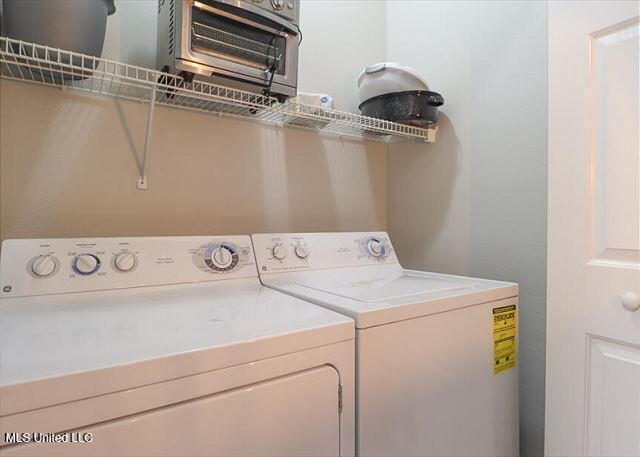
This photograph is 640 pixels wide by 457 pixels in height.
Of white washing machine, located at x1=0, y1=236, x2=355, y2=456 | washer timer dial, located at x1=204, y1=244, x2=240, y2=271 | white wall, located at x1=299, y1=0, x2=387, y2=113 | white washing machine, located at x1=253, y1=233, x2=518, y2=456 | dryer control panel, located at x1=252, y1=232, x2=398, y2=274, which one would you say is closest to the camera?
white washing machine, located at x1=0, y1=236, x2=355, y2=456

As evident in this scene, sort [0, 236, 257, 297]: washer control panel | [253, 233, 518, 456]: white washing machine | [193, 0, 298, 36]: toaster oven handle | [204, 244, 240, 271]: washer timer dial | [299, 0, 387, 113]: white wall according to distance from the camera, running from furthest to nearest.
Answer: [299, 0, 387, 113]: white wall → [204, 244, 240, 271]: washer timer dial → [193, 0, 298, 36]: toaster oven handle → [0, 236, 257, 297]: washer control panel → [253, 233, 518, 456]: white washing machine

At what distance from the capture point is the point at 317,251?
Result: 1438 millimetres

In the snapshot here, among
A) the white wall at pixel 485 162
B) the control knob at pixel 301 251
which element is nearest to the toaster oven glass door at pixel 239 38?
the control knob at pixel 301 251

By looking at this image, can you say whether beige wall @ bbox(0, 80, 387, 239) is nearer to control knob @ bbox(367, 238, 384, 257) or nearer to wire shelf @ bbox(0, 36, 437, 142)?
wire shelf @ bbox(0, 36, 437, 142)

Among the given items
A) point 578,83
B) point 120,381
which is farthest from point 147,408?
point 578,83

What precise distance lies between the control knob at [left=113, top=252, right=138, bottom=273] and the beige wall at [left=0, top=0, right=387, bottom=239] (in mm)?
229

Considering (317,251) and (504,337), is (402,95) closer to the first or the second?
(317,251)

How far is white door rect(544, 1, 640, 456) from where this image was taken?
102cm

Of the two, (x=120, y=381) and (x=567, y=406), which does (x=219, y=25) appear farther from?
(x=567, y=406)

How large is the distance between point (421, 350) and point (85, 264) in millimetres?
931

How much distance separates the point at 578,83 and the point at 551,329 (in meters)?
0.76

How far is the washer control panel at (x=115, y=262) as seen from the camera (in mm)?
976

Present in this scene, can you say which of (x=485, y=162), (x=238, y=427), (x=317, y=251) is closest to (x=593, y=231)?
(x=485, y=162)

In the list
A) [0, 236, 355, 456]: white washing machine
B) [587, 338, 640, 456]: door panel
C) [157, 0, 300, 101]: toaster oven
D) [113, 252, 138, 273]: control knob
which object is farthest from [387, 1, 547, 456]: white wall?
[113, 252, 138, 273]: control knob
